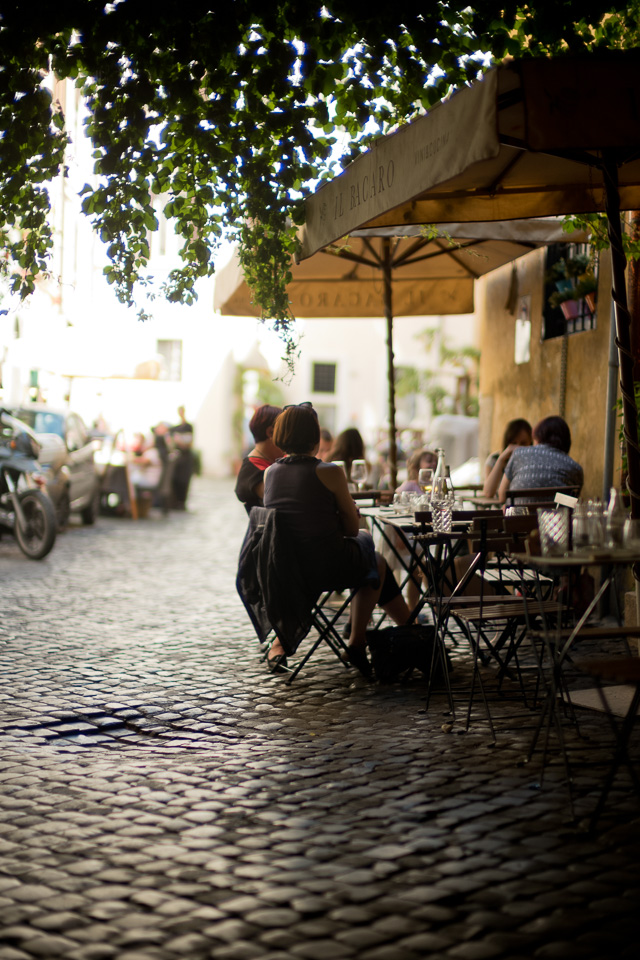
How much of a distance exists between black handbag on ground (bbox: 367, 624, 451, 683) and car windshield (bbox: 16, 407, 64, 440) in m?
11.7

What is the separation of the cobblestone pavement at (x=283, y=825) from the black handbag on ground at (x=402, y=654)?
173 mm

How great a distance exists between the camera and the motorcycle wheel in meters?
13.6

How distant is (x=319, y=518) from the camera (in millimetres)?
6777

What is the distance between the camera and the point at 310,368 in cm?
4372

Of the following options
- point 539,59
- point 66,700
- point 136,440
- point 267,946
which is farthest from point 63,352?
point 267,946

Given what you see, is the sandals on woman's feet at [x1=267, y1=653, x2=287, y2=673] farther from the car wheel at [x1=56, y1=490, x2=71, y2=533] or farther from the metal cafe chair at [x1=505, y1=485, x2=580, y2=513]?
the car wheel at [x1=56, y1=490, x2=71, y2=533]

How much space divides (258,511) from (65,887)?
3.55 meters

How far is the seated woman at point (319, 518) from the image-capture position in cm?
675

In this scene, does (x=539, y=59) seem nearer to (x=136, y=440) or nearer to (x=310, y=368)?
(x=136, y=440)

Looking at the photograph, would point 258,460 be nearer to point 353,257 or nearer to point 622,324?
point 353,257

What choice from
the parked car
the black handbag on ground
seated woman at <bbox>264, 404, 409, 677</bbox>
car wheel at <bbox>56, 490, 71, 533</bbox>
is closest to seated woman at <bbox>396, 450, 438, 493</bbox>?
seated woman at <bbox>264, 404, 409, 677</bbox>

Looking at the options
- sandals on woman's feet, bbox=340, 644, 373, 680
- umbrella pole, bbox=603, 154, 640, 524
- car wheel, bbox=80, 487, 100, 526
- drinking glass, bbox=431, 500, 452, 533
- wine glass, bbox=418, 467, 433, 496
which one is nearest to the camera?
umbrella pole, bbox=603, 154, 640, 524

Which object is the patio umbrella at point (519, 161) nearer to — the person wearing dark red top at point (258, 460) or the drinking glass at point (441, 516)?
the drinking glass at point (441, 516)

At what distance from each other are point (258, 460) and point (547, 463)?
2039mm
